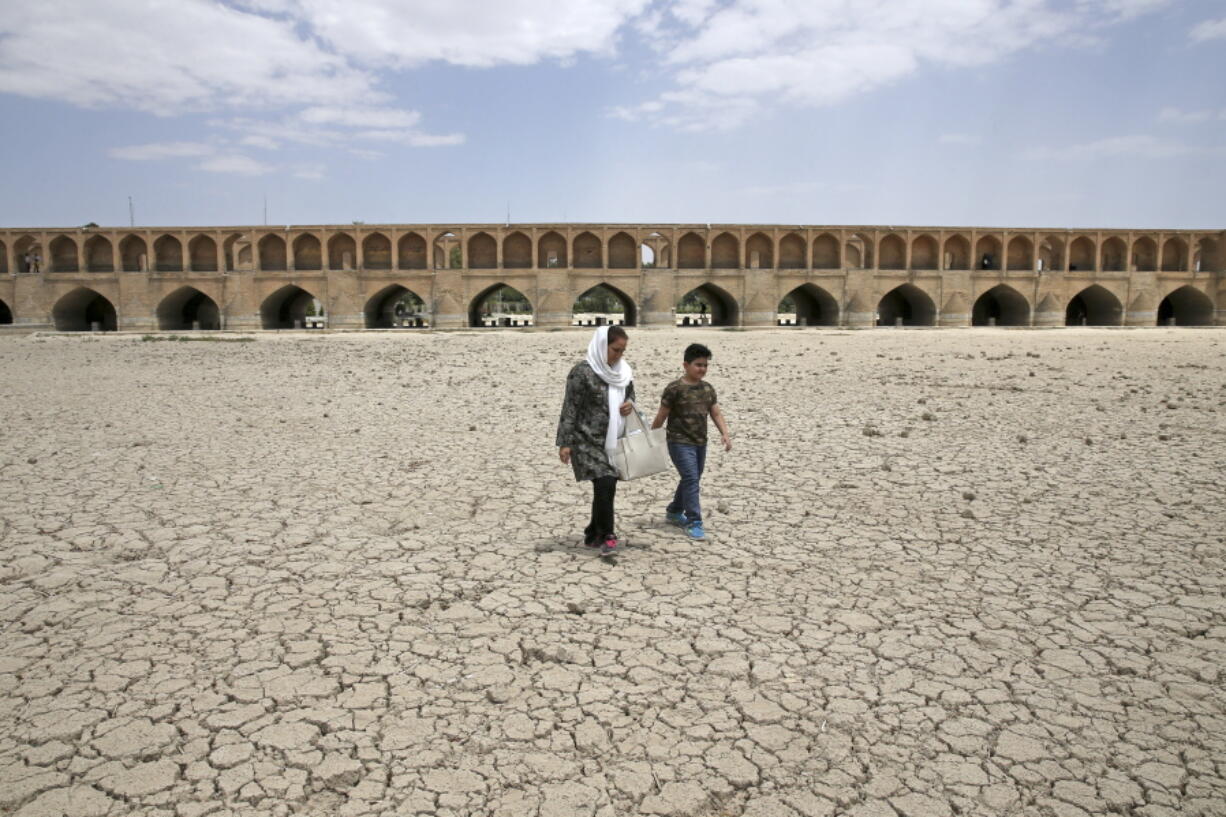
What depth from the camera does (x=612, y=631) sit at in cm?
348

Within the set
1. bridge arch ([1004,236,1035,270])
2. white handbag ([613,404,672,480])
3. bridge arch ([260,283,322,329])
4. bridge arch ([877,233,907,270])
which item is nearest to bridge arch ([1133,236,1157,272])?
bridge arch ([1004,236,1035,270])

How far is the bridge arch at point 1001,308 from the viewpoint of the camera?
3694 cm

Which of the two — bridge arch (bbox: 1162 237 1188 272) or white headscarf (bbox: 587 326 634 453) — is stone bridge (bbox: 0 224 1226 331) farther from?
white headscarf (bbox: 587 326 634 453)

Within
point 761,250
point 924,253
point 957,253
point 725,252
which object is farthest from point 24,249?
point 957,253

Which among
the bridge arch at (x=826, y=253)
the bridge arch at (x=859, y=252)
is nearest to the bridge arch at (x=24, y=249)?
the bridge arch at (x=826, y=253)

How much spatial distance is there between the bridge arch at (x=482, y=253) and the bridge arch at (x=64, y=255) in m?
17.0

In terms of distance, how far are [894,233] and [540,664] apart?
3647cm

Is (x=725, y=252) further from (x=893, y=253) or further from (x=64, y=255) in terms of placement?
(x=64, y=255)

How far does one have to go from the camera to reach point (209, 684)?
9.82 ft

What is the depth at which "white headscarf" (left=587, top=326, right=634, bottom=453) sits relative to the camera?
409cm

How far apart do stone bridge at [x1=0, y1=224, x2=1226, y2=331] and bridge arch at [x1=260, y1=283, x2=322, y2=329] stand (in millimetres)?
202

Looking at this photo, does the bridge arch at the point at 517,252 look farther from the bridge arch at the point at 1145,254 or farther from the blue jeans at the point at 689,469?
the blue jeans at the point at 689,469

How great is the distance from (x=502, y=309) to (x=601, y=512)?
2508 inches

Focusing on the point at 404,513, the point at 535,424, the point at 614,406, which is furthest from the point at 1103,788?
the point at 535,424
